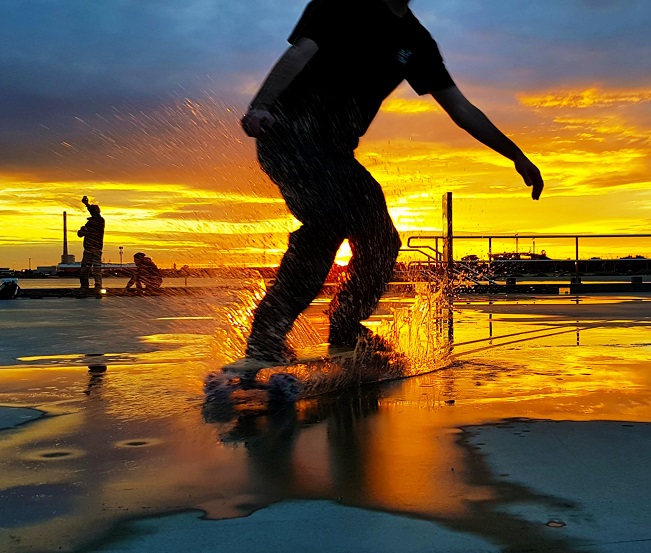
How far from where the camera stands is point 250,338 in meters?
3.59

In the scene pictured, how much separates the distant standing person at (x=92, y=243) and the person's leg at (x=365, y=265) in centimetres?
1330

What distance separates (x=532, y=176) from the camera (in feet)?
12.6

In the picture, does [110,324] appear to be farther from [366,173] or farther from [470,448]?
[470,448]

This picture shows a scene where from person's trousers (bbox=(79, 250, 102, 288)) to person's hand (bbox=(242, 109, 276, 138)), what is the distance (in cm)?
1370

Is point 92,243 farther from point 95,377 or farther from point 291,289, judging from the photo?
point 291,289

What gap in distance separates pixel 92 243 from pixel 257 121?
589 inches

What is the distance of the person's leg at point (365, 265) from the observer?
3828 millimetres

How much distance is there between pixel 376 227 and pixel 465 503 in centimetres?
213

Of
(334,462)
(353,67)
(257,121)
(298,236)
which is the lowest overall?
(334,462)

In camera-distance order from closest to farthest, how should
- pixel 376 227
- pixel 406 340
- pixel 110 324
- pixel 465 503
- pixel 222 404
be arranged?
pixel 465 503 < pixel 222 404 < pixel 376 227 < pixel 406 340 < pixel 110 324

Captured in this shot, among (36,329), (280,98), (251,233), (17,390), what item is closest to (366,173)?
(280,98)

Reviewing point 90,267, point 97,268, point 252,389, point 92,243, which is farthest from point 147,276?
point 252,389

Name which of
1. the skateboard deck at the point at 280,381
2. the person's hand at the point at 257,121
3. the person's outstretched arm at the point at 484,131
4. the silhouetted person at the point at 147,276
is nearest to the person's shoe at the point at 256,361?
the skateboard deck at the point at 280,381

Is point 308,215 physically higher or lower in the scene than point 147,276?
lower
